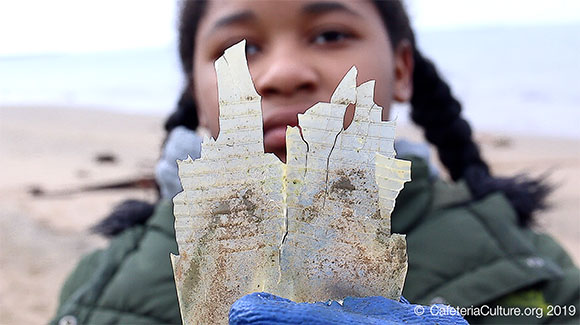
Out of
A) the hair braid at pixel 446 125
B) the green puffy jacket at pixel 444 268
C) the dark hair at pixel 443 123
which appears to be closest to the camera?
the green puffy jacket at pixel 444 268

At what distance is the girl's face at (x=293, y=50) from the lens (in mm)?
1181

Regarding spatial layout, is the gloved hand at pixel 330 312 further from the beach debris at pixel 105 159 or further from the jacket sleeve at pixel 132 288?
the beach debris at pixel 105 159

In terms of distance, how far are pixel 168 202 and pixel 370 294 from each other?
125 centimetres

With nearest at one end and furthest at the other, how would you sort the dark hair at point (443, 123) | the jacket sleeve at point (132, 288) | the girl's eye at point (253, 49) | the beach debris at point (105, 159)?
the girl's eye at point (253, 49) < the jacket sleeve at point (132, 288) < the dark hair at point (443, 123) < the beach debris at point (105, 159)

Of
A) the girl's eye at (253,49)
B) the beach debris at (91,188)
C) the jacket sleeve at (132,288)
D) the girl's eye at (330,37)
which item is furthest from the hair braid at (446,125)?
the beach debris at (91,188)

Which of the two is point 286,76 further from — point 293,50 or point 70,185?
point 70,185

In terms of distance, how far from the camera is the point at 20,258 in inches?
128

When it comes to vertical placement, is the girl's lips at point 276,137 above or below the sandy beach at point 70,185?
above

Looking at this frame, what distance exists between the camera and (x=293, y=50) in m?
1.22

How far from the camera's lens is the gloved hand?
614 mm

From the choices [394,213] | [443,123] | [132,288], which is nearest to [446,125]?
[443,123]

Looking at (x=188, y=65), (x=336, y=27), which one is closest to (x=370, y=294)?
(x=336, y=27)

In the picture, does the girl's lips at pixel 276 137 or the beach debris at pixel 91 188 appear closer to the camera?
the girl's lips at pixel 276 137

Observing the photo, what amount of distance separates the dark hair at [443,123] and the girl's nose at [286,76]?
572 mm
